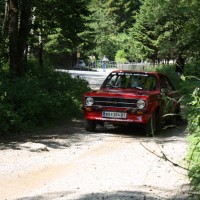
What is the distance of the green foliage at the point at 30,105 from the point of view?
10.6 m

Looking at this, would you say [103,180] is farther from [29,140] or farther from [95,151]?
[29,140]

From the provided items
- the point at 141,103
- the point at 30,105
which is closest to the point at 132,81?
the point at 141,103

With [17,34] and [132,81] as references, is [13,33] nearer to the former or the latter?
[17,34]

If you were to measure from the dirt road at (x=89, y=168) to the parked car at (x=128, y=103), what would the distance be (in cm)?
40

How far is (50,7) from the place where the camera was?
56.4 ft

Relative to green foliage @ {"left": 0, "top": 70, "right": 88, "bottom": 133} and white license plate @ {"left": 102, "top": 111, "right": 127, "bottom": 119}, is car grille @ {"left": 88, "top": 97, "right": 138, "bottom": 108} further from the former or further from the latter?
green foliage @ {"left": 0, "top": 70, "right": 88, "bottom": 133}

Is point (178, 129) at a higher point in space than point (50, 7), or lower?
lower

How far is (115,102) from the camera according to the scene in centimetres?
1087

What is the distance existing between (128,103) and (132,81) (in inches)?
46.6

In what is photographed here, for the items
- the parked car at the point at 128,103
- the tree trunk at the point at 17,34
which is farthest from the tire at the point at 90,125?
the tree trunk at the point at 17,34

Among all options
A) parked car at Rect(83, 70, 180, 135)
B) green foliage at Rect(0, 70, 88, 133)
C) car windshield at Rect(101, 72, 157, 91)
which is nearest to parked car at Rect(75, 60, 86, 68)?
green foliage at Rect(0, 70, 88, 133)

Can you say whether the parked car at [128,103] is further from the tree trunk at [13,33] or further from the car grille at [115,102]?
the tree trunk at [13,33]

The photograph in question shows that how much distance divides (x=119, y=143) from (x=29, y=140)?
2.02 metres

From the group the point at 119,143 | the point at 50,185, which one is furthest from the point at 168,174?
the point at 119,143
